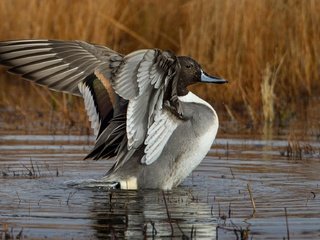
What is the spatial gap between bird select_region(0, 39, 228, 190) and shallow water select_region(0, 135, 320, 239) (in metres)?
0.21

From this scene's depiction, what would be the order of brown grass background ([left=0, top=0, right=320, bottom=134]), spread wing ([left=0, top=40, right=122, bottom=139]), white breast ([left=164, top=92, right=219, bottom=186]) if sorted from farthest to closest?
brown grass background ([left=0, top=0, right=320, bottom=134])
spread wing ([left=0, top=40, right=122, bottom=139])
white breast ([left=164, top=92, right=219, bottom=186])

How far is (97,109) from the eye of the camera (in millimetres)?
6914

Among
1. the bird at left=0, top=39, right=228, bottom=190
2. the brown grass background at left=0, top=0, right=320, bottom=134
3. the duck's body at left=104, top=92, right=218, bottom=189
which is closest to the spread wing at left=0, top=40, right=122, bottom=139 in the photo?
the bird at left=0, top=39, right=228, bottom=190

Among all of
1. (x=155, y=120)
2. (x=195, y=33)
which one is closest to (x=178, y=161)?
(x=155, y=120)

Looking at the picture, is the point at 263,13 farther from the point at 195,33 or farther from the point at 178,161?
the point at 178,161

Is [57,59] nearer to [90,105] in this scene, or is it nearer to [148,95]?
[90,105]

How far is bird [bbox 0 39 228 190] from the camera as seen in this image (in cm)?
616

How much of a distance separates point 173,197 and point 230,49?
4.46 meters

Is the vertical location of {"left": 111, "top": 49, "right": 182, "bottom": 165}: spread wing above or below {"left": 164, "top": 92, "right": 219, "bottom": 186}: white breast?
above

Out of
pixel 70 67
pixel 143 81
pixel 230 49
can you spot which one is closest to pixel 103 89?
pixel 70 67

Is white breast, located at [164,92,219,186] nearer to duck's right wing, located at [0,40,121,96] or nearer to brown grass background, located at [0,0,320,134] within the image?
A: duck's right wing, located at [0,40,121,96]

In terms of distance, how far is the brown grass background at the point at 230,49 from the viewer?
997cm

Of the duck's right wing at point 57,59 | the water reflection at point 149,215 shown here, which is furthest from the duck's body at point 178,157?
the duck's right wing at point 57,59

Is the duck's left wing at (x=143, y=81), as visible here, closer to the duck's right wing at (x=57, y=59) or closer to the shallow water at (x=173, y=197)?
the shallow water at (x=173, y=197)
